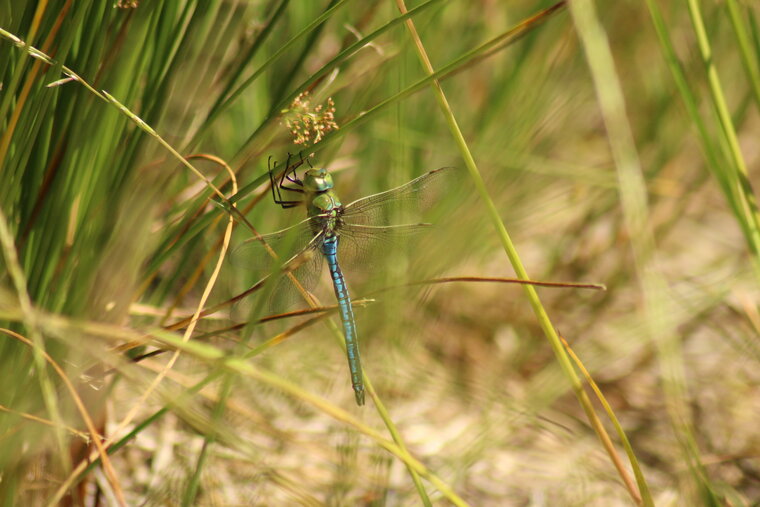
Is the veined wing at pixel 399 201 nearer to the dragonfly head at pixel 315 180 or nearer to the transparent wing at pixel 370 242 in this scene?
the transparent wing at pixel 370 242

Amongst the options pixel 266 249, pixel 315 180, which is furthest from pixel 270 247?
pixel 315 180

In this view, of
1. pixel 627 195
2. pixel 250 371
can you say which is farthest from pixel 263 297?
pixel 627 195

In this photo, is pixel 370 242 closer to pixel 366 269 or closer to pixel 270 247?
pixel 366 269

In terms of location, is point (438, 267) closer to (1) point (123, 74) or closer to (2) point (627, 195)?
(2) point (627, 195)

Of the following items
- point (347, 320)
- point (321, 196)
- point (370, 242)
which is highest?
point (321, 196)

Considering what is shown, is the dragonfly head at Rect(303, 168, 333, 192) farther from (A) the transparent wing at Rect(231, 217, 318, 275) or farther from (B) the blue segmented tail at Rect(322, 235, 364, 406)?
(B) the blue segmented tail at Rect(322, 235, 364, 406)

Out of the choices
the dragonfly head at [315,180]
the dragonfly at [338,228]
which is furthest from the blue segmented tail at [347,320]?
the dragonfly head at [315,180]

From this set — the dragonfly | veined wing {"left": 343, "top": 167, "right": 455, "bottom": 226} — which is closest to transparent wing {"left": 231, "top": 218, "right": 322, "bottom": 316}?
the dragonfly
